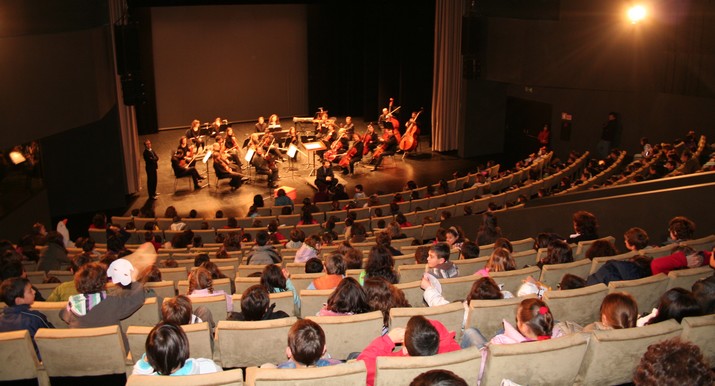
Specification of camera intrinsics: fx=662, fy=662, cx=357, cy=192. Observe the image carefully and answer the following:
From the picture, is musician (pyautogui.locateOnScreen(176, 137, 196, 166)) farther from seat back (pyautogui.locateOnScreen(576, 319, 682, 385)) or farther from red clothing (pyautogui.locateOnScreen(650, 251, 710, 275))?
seat back (pyautogui.locateOnScreen(576, 319, 682, 385))

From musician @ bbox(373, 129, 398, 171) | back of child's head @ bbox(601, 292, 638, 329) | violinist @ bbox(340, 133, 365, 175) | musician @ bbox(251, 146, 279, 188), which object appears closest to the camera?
back of child's head @ bbox(601, 292, 638, 329)

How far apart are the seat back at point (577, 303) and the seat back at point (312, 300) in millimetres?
1917

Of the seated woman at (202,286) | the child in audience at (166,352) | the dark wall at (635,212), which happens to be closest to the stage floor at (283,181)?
the dark wall at (635,212)

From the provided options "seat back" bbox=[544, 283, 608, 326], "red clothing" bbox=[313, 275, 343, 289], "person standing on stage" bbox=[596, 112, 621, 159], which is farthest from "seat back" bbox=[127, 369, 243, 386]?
"person standing on stage" bbox=[596, 112, 621, 159]

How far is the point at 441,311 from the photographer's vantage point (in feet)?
16.9

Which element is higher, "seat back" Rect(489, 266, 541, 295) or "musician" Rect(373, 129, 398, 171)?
"seat back" Rect(489, 266, 541, 295)

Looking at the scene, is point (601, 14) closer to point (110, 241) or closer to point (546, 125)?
point (546, 125)

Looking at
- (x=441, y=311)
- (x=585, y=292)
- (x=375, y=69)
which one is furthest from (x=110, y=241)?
(x=375, y=69)

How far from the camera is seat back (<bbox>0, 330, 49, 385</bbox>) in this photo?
4.81 m

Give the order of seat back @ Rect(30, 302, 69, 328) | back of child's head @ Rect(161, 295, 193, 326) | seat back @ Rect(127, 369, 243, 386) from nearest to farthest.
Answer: seat back @ Rect(127, 369, 243, 386) → back of child's head @ Rect(161, 295, 193, 326) → seat back @ Rect(30, 302, 69, 328)

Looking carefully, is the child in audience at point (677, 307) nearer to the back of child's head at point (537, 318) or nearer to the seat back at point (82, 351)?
the back of child's head at point (537, 318)

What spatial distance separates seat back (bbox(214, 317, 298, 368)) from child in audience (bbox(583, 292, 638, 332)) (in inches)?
89.0

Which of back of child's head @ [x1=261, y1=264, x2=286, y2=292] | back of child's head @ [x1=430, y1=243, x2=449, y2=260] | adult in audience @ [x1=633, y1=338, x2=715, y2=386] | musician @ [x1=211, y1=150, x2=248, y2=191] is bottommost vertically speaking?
musician @ [x1=211, y1=150, x2=248, y2=191]

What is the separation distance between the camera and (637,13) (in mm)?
14859
